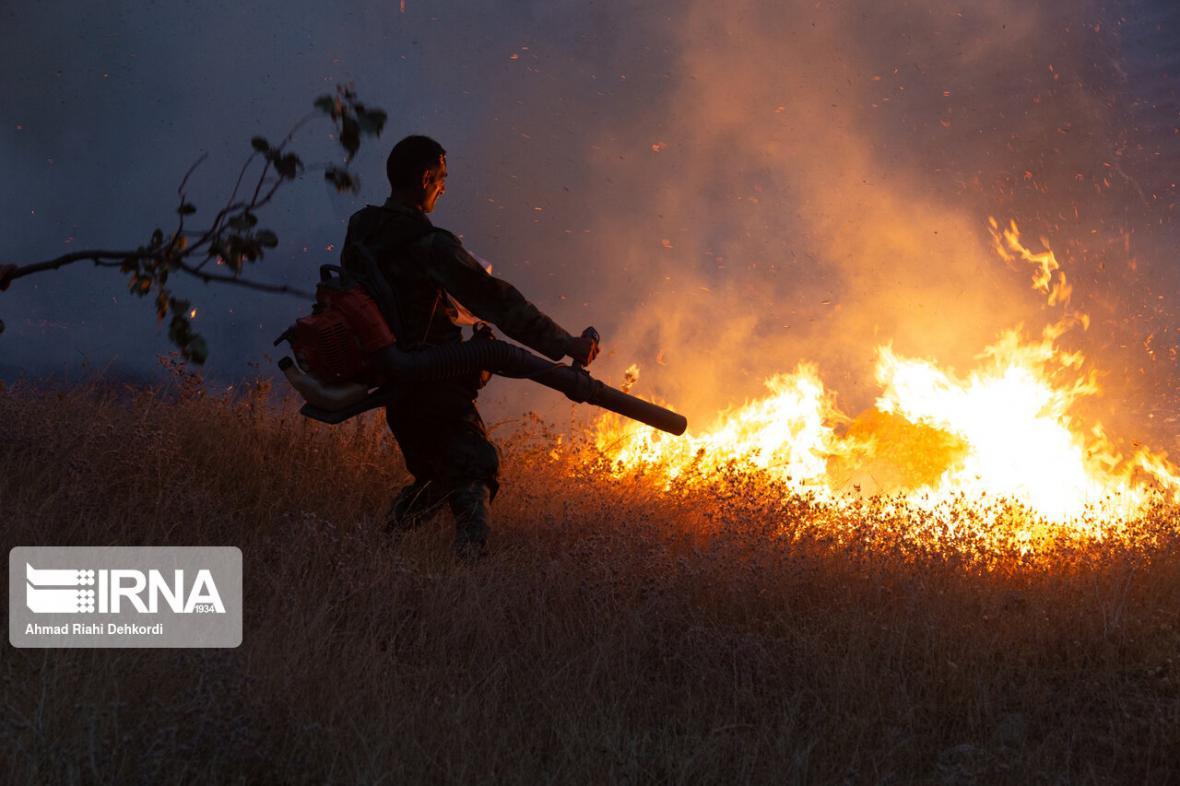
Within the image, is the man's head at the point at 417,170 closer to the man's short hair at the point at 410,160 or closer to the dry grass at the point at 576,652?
the man's short hair at the point at 410,160

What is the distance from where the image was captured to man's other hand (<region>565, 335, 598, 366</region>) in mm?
5223

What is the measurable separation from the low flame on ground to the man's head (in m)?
2.53

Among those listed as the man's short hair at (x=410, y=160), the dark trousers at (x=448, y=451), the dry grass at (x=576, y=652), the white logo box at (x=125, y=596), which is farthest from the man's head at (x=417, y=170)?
the white logo box at (x=125, y=596)

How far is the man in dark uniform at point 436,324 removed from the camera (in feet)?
17.1

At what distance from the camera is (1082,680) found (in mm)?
3977

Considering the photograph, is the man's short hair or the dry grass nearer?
the dry grass

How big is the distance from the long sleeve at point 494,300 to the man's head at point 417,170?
1.21 ft

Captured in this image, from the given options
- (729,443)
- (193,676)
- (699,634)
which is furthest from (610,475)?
(193,676)

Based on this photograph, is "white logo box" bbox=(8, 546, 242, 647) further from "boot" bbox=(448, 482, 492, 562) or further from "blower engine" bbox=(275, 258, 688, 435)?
"boot" bbox=(448, 482, 492, 562)

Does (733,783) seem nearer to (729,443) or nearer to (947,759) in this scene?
(947,759)

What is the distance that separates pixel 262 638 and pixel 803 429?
208 inches

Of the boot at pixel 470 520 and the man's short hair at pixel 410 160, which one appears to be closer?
the boot at pixel 470 520

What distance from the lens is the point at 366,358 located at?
494 centimetres

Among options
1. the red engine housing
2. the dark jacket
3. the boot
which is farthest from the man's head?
the boot
